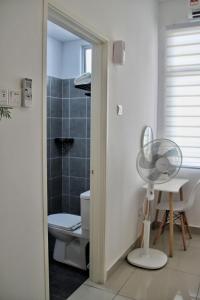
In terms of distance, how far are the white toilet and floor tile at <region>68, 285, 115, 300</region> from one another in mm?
386

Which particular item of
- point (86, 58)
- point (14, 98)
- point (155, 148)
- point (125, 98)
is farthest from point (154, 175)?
point (86, 58)

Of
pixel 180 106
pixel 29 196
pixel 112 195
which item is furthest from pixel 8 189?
pixel 180 106

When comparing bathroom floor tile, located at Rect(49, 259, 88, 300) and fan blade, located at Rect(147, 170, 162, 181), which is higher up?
fan blade, located at Rect(147, 170, 162, 181)

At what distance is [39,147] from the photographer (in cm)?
161

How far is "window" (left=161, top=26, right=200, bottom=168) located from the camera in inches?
142

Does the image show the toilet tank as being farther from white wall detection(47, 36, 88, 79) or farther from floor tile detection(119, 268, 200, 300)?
white wall detection(47, 36, 88, 79)

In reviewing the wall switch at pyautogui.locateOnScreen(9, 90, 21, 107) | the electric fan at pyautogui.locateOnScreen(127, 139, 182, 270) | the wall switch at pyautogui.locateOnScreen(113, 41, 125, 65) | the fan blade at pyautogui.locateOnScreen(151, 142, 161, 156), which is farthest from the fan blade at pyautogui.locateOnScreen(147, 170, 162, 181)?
the wall switch at pyautogui.locateOnScreen(9, 90, 21, 107)

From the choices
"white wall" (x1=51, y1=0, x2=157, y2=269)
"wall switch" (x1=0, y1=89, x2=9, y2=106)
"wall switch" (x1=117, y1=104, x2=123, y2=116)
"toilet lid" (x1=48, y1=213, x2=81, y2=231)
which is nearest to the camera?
"wall switch" (x1=0, y1=89, x2=9, y2=106)

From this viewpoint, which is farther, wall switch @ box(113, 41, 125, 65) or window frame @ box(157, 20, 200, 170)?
window frame @ box(157, 20, 200, 170)

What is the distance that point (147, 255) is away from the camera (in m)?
2.86

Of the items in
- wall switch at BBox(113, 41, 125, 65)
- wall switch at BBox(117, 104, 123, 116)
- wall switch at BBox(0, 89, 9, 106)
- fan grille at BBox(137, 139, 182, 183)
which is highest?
wall switch at BBox(113, 41, 125, 65)

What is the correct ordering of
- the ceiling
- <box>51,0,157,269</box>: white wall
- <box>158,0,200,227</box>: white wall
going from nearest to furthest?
<box>51,0,157,269</box>: white wall < the ceiling < <box>158,0,200,227</box>: white wall

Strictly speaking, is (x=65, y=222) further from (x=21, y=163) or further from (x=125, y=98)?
(x=21, y=163)

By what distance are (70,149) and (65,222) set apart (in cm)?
114
